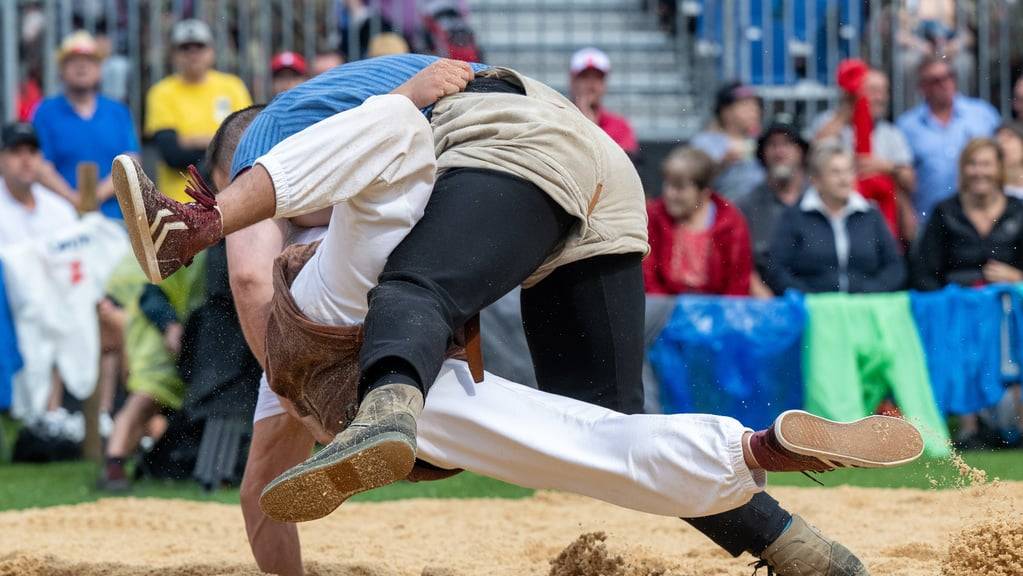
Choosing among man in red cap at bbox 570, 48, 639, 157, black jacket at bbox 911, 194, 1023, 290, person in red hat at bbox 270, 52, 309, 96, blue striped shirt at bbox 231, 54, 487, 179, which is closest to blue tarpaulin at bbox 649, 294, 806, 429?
black jacket at bbox 911, 194, 1023, 290

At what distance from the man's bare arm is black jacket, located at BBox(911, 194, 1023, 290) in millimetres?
5049

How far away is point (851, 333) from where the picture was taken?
7.32 m

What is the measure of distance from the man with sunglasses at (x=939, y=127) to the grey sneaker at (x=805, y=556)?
5343 millimetres

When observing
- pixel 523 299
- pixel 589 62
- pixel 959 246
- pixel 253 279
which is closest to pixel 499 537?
pixel 523 299

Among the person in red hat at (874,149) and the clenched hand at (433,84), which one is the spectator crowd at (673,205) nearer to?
the person in red hat at (874,149)

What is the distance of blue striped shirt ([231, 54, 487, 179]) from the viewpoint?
3.35 metres

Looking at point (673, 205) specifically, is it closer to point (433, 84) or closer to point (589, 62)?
point (589, 62)

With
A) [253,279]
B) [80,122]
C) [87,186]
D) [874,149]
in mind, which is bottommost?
[874,149]

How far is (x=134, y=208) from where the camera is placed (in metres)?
2.91

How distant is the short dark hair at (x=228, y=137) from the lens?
4.00m

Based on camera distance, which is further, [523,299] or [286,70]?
[286,70]

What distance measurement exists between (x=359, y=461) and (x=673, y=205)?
197 inches

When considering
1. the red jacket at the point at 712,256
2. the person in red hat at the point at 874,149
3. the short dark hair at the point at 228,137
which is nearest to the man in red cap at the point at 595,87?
the red jacket at the point at 712,256

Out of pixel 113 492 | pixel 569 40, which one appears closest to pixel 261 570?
pixel 113 492
